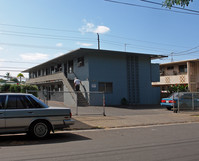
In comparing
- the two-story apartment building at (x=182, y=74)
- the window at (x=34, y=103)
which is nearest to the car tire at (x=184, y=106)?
the window at (x=34, y=103)

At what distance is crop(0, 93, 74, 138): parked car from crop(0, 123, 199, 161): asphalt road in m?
0.43

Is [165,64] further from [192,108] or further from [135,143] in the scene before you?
[135,143]

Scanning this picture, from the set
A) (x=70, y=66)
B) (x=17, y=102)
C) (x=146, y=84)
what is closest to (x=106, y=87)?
(x=146, y=84)

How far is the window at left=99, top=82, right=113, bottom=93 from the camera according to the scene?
24438 mm

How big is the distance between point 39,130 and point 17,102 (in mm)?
1257

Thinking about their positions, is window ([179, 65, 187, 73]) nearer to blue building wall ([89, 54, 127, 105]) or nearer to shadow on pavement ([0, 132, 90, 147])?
blue building wall ([89, 54, 127, 105])

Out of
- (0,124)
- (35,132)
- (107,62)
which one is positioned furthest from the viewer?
(107,62)

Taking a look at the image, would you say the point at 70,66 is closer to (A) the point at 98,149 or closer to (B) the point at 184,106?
(B) the point at 184,106

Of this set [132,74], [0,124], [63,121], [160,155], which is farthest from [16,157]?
[132,74]

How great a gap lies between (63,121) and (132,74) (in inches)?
743

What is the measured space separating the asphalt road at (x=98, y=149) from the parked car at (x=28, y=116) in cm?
43

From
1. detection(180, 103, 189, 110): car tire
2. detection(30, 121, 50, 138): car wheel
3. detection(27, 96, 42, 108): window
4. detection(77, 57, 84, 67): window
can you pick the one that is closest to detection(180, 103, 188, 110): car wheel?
detection(180, 103, 189, 110): car tire

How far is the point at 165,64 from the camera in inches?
1532

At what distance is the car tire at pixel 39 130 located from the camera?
27.0 feet
